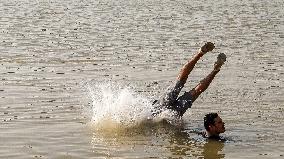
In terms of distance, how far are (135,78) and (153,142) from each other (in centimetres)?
528

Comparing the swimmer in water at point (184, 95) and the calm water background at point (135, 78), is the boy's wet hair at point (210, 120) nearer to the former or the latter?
the calm water background at point (135, 78)

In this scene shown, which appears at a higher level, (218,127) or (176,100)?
(176,100)

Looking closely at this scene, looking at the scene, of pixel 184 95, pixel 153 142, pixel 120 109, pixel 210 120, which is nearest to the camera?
pixel 153 142

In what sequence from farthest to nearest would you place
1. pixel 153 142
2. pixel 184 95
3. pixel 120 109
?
1. pixel 120 109
2. pixel 184 95
3. pixel 153 142

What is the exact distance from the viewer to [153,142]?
1077 centimetres

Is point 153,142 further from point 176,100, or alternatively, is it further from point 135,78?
point 135,78

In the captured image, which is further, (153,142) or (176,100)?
(176,100)

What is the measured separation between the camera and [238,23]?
92.6 feet

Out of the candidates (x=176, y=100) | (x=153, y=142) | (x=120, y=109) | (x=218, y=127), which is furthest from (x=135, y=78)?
(x=218, y=127)

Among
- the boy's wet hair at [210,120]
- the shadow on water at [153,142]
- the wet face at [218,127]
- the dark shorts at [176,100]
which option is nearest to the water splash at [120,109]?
the shadow on water at [153,142]

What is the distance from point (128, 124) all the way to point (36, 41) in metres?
11.6

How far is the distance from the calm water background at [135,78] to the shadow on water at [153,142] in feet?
0.06

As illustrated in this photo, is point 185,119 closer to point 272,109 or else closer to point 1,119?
point 272,109

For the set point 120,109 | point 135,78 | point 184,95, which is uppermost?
point 135,78
